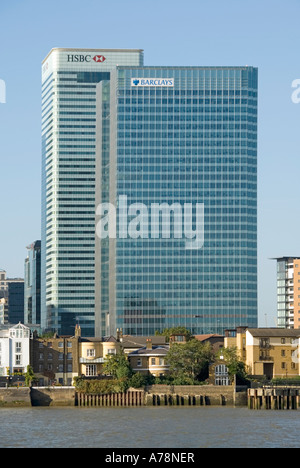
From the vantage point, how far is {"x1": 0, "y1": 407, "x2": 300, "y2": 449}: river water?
117 metres

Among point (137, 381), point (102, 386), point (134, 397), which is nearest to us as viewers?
point (134, 397)

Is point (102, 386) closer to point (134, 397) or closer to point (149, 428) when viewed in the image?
point (134, 397)

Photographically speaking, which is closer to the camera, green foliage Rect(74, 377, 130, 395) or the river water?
the river water

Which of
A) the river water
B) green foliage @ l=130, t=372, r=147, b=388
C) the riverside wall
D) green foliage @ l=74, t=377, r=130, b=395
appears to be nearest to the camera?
the river water

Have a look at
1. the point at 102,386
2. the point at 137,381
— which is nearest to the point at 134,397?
the point at 137,381

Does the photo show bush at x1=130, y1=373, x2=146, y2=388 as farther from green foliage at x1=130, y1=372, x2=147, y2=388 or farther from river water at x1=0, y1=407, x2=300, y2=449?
river water at x1=0, y1=407, x2=300, y2=449

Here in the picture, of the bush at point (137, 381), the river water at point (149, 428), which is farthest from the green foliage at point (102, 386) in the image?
the river water at point (149, 428)

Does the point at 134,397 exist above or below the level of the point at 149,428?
below

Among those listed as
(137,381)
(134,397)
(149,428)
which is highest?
(137,381)

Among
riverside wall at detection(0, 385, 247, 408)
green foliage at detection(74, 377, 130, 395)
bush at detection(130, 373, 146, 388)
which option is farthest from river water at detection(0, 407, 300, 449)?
bush at detection(130, 373, 146, 388)

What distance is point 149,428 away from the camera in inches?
5212

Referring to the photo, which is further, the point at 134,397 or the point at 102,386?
the point at 102,386
